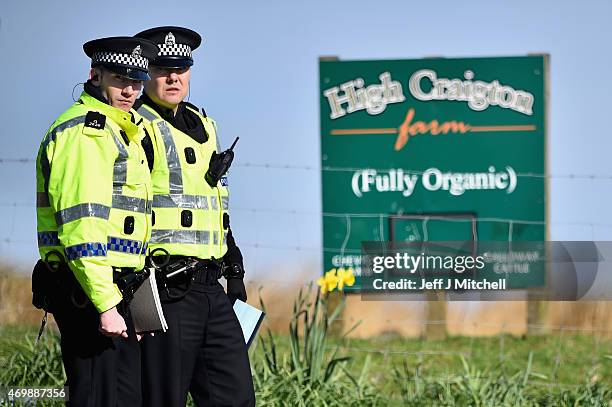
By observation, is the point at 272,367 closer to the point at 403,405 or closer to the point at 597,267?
the point at 403,405

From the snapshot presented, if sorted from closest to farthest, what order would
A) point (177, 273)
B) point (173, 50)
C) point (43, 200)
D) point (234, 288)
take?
point (43, 200) → point (177, 273) → point (173, 50) → point (234, 288)

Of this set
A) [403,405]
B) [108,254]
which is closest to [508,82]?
[403,405]

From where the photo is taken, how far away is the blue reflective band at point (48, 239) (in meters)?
3.61

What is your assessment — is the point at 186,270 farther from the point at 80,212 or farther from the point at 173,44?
the point at 173,44

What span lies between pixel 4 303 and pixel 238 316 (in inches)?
150

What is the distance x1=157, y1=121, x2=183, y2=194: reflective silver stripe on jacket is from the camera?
4.06 metres

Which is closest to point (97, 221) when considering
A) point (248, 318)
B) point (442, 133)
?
point (248, 318)

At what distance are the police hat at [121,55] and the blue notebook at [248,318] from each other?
3.88 feet

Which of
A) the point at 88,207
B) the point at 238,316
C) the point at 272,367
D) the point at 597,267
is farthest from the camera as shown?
the point at 597,267

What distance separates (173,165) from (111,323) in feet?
2.52

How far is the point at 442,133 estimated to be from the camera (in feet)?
32.3

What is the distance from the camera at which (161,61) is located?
4168 mm

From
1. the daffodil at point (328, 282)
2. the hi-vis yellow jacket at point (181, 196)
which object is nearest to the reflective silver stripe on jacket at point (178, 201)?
the hi-vis yellow jacket at point (181, 196)

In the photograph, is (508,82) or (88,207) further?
(508,82)
